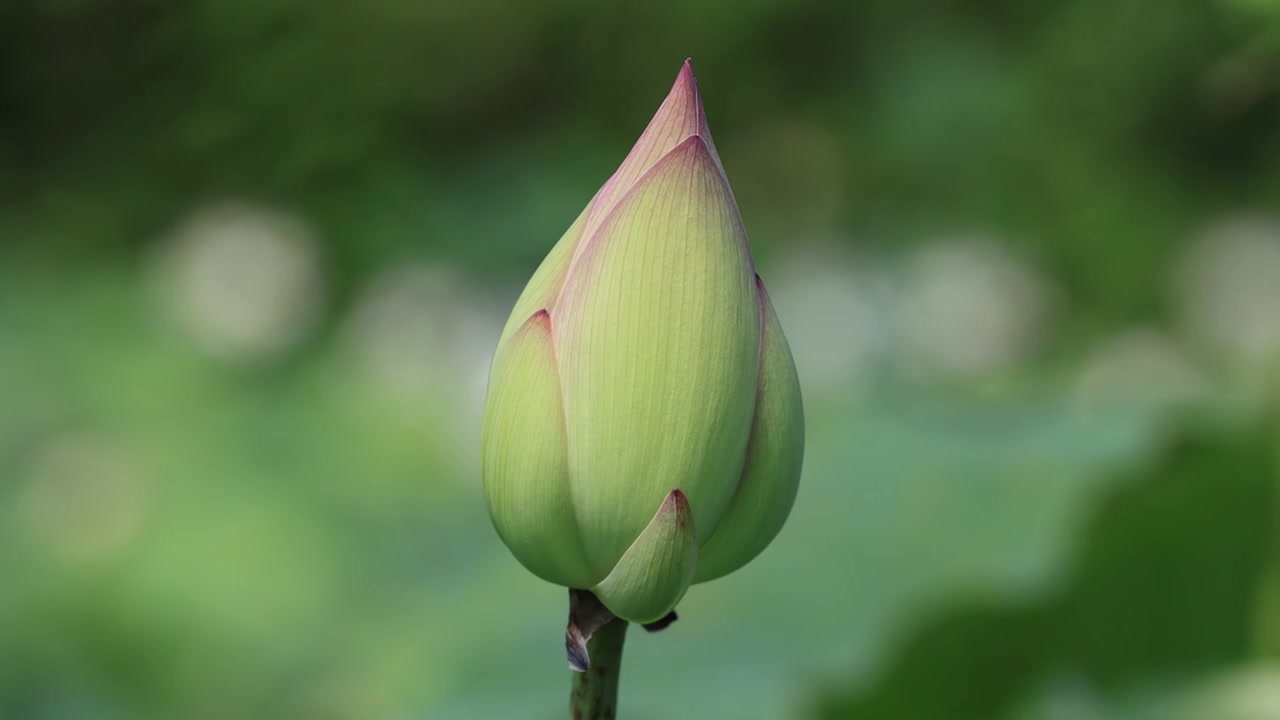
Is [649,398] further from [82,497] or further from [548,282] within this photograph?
[82,497]

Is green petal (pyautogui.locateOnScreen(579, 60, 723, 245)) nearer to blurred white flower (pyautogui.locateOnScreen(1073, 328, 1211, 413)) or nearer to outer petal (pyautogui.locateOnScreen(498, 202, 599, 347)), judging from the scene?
outer petal (pyautogui.locateOnScreen(498, 202, 599, 347))

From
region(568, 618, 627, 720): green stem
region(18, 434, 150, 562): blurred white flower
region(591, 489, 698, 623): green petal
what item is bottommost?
region(568, 618, 627, 720): green stem

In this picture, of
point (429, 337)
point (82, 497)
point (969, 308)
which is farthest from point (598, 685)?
point (969, 308)

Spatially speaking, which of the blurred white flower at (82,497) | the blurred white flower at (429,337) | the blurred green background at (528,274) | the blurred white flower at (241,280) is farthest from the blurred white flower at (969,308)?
the blurred white flower at (82,497)

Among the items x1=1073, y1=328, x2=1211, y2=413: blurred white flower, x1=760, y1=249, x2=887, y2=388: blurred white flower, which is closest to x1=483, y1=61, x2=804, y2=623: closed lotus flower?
x1=1073, y1=328, x2=1211, y2=413: blurred white flower

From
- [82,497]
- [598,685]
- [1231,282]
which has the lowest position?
[598,685]

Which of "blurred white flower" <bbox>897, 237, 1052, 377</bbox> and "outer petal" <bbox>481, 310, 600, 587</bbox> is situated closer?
"outer petal" <bbox>481, 310, 600, 587</bbox>

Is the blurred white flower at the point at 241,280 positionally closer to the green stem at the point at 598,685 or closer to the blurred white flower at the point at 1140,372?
the blurred white flower at the point at 1140,372
